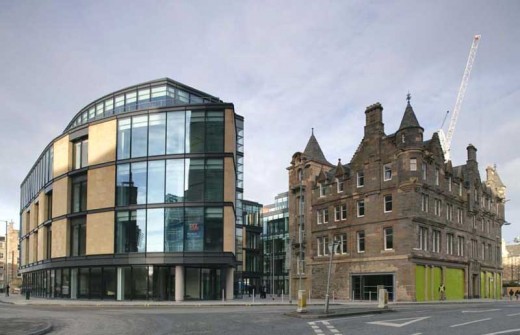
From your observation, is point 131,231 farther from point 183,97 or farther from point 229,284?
point 183,97

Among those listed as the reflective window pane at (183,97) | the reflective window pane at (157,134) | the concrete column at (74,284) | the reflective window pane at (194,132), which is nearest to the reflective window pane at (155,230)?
→ the reflective window pane at (157,134)

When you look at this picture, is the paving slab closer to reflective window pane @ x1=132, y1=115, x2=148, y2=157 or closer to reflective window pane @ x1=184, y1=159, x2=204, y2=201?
reflective window pane @ x1=184, y1=159, x2=204, y2=201

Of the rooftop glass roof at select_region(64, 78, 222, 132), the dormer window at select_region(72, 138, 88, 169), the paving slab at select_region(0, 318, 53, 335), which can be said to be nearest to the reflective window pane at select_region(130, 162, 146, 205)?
the dormer window at select_region(72, 138, 88, 169)

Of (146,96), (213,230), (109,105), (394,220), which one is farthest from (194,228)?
(109,105)

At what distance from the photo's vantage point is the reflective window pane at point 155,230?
48.0 metres

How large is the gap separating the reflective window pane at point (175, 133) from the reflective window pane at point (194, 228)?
18.7ft

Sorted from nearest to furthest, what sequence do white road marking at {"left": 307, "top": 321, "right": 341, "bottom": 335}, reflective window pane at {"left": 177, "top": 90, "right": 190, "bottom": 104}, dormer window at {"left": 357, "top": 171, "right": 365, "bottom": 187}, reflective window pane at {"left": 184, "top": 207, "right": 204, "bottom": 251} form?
white road marking at {"left": 307, "top": 321, "right": 341, "bottom": 335} < reflective window pane at {"left": 184, "top": 207, "right": 204, "bottom": 251} < dormer window at {"left": 357, "top": 171, "right": 365, "bottom": 187} < reflective window pane at {"left": 177, "top": 90, "right": 190, "bottom": 104}

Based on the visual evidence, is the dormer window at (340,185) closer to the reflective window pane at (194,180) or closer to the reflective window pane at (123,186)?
the reflective window pane at (194,180)

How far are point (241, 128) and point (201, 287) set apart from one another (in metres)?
28.5

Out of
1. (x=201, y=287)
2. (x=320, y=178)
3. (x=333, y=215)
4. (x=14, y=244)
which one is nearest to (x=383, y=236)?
(x=333, y=215)

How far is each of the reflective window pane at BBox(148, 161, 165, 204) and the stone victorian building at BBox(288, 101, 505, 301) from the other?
48.1 feet

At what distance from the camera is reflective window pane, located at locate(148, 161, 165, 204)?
161 ft

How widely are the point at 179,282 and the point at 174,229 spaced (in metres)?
4.74

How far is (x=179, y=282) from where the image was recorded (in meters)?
47.5
